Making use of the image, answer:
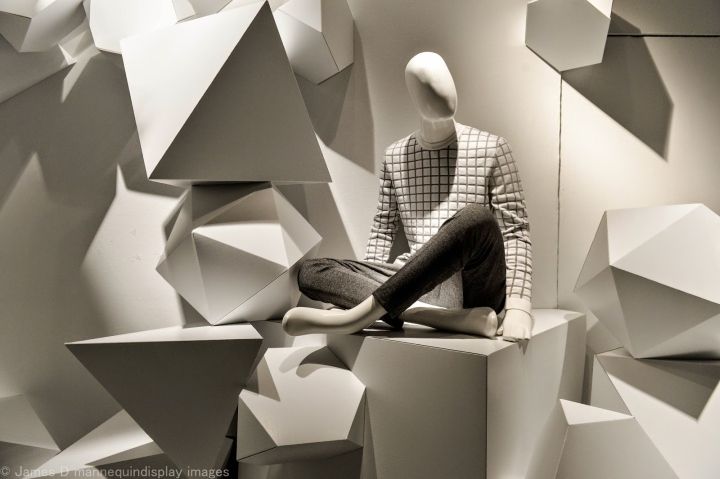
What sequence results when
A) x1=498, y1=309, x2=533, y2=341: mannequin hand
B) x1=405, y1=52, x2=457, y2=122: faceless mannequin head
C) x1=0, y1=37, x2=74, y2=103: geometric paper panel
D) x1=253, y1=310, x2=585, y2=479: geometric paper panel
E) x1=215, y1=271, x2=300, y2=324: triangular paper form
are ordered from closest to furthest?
1. x1=253, y1=310, x2=585, y2=479: geometric paper panel
2. x1=498, y1=309, x2=533, y2=341: mannequin hand
3. x1=405, y1=52, x2=457, y2=122: faceless mannequin head
4. x1=215, y1=271, x2=300, y2=324: triangular paper form
5. x1=0, y1=37, x2=74, y2=103: geometric paper panel

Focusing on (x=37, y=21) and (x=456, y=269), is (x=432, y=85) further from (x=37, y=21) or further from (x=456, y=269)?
(x=37, y=21)

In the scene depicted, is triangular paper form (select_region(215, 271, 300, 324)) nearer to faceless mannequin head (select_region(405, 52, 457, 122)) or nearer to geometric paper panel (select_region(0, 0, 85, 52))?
faceless mannequin head (select_region(405, 52, 457, 122))

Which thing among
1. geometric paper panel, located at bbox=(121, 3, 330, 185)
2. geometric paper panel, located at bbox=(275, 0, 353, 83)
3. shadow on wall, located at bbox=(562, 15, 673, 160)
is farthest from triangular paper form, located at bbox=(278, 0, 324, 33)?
shadow on wall, located at bbox=(562, 15, 673, 160)

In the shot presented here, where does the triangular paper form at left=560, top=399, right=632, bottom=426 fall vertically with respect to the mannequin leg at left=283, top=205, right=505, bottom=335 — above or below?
below

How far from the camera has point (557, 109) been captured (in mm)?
1979

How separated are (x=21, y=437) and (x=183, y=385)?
86 centimetres

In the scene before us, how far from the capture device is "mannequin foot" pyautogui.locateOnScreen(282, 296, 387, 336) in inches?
57.4

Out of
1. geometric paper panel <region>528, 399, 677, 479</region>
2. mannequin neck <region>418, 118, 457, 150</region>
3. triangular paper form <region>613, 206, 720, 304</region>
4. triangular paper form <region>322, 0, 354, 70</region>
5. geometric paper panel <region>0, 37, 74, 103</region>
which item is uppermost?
triangular paper form <region>322, 0, 354, 70</region>

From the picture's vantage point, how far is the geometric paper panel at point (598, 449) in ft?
4.36

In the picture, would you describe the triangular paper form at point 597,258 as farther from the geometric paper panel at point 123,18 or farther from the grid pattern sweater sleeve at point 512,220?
the geometric paper panel at point 123,18

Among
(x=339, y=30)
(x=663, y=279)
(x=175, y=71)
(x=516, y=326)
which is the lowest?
(x=516, y=326)

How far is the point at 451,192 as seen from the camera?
70.6 inches

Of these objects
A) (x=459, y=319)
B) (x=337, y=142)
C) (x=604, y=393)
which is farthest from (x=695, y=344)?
(x=337, y=142)

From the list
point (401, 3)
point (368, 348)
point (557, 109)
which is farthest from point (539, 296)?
point (401, 3)
